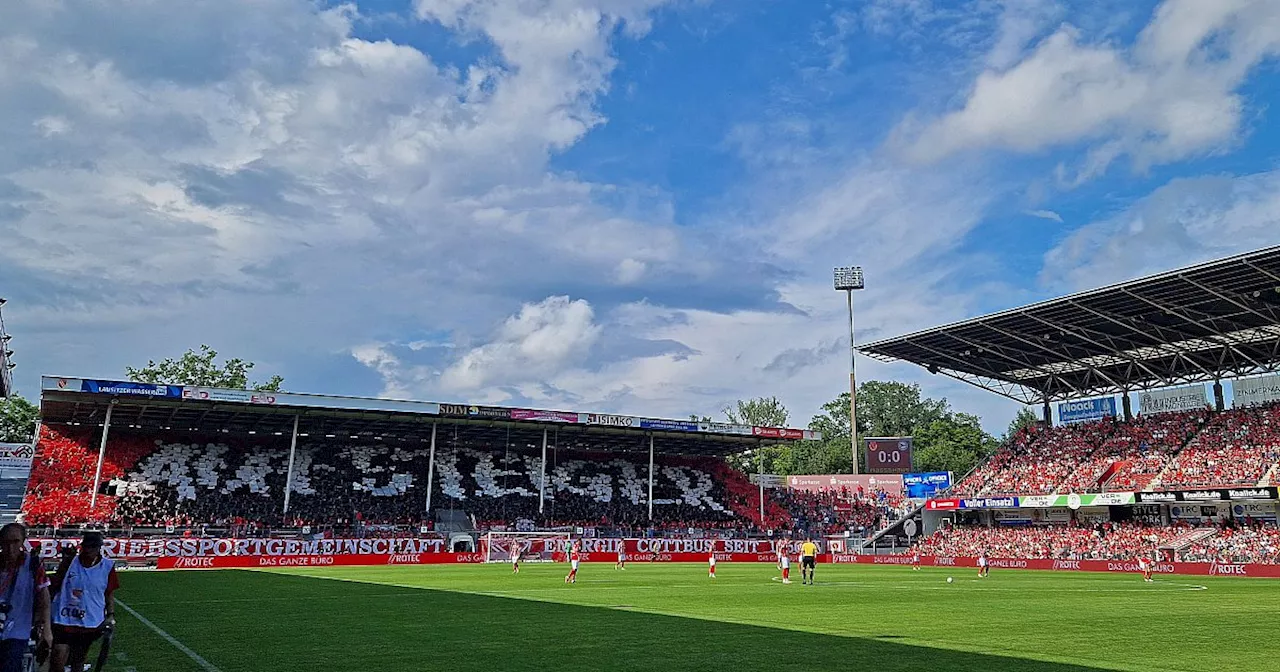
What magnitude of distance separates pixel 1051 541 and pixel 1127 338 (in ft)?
43.1

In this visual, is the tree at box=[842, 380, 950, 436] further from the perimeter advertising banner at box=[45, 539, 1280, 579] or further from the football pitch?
the football pitch

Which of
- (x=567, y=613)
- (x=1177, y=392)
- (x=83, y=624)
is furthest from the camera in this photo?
(x=1177, y=392)

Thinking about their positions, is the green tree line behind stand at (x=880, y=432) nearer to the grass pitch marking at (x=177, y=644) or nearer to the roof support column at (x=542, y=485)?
the roof support column at (x=542, y=485)

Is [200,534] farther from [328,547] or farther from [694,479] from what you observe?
[694,479]

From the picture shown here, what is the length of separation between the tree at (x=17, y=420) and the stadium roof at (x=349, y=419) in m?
34.0

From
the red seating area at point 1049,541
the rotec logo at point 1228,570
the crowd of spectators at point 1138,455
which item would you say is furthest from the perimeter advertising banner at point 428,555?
the crowd of spectators at point 1138,455

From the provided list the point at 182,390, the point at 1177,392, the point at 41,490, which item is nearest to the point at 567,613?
the point at 182,390

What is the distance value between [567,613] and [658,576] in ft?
59.7

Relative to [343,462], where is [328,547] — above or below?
below

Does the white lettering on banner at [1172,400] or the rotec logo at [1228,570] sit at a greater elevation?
the white lettering on banner at [1172,400]

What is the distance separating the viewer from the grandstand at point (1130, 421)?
47.5 m

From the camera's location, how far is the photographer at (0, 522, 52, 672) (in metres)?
8.02

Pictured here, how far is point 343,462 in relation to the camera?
65125 millimetres

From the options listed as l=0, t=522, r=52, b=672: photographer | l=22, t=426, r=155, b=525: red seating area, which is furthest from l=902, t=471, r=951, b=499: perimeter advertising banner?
l=0, t=522, r=52, b=672: photographer
